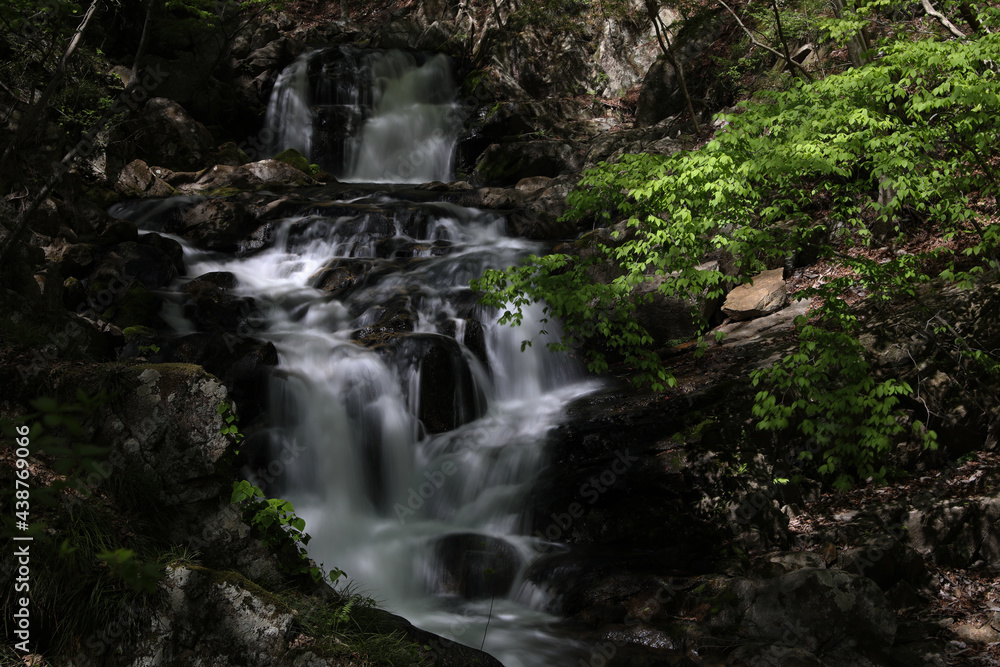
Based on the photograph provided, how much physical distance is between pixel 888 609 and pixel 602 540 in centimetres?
261

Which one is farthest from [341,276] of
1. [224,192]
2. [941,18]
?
[941,18]

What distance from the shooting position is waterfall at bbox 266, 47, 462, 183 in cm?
1952

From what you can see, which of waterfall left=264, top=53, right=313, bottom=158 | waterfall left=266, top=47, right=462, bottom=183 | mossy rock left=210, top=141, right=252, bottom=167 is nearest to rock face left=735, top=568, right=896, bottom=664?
waterfall left=266, top=47, right=462, bottom=183

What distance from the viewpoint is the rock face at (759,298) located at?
32.2 feet

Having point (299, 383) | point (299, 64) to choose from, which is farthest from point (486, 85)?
point (299, 383)

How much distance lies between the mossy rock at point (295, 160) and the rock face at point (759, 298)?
498 inches

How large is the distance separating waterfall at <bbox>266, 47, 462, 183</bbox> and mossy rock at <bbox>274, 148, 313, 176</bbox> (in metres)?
1.24

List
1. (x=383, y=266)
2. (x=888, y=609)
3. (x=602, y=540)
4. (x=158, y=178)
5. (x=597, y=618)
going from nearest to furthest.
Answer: (x=888, y=609)
(x=597, y=618)
(x=602, y=540)
(x=383, y=266)
(x=158, y=178)

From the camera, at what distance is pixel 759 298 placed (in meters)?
9.94

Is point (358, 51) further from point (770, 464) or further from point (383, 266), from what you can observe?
point (770, 464)

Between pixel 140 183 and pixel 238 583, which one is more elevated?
pixel 140 183

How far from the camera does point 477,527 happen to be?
283 inches

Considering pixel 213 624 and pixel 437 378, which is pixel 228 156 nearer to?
pixel 437 378

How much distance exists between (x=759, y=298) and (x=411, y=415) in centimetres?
571
